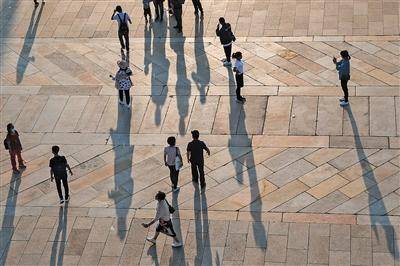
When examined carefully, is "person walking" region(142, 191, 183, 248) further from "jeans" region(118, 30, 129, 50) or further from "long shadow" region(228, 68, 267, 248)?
"jeans" region(118, 30, 129, 50)

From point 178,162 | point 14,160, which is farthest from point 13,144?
point 178,162

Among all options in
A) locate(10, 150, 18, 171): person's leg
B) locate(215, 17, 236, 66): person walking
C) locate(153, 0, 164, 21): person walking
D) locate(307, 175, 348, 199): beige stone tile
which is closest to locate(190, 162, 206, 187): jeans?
locate(307, 175, 348, 199): beige stone tile

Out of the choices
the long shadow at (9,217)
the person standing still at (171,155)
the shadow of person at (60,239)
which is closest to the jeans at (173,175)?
the person standing still at (171,155)

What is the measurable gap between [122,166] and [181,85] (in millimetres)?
3802

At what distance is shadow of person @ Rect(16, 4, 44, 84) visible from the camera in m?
22.8

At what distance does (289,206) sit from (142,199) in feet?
10.1

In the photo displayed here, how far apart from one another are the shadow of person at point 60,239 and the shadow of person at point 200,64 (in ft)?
16.8

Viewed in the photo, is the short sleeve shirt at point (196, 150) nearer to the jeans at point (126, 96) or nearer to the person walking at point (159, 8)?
the jeans at point (126, 96)

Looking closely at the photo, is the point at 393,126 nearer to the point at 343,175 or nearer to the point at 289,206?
the point at 343,175

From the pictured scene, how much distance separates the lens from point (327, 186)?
16578 mm

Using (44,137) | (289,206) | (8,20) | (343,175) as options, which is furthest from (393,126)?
(8,20)

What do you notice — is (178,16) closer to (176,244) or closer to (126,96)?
(126,96)

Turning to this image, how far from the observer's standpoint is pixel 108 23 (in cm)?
2488

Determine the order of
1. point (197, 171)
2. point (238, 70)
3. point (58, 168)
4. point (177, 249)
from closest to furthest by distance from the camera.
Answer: point (177, 249) → point (58, 168) → point (197, 171) → point (238, 70)
